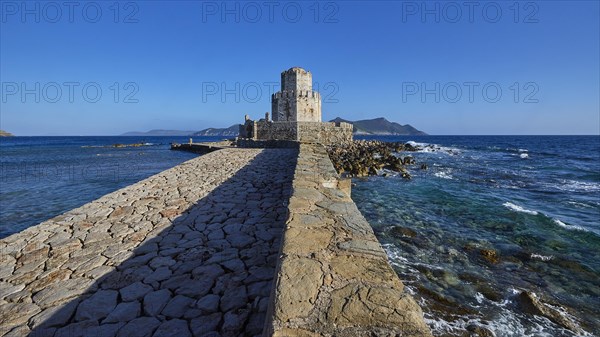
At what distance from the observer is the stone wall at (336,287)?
1599 mm

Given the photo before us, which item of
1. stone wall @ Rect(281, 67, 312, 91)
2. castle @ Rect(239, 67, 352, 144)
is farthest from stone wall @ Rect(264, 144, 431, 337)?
stone wall @ Rect(281, 67, 312, 91)

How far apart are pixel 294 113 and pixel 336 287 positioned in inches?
1110

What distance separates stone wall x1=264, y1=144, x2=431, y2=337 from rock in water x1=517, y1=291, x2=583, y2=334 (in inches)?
103

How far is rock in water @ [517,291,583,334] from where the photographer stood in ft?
11.4

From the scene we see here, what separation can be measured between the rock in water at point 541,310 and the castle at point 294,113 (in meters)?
23.1

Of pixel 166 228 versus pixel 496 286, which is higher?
pixel 166 228

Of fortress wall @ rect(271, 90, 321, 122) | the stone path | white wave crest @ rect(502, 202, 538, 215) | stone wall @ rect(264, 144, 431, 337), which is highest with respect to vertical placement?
fortress wall @ rect(271, 90, 321, 122)

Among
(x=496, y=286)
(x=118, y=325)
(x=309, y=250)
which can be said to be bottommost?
(x=496, y=286)

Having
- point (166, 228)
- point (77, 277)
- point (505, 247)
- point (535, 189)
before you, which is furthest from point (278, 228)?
point (535, 189)

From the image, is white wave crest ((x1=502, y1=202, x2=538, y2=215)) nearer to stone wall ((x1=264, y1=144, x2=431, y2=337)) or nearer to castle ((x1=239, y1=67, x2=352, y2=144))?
stone wall ((x1=264, y1=144, x2=431, y2=337))

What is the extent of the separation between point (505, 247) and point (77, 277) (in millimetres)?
7030

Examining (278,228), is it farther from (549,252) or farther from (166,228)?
(549,252)

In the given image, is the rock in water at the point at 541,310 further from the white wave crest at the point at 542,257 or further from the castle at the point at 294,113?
the castle at the point at 294,113

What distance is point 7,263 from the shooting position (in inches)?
141
